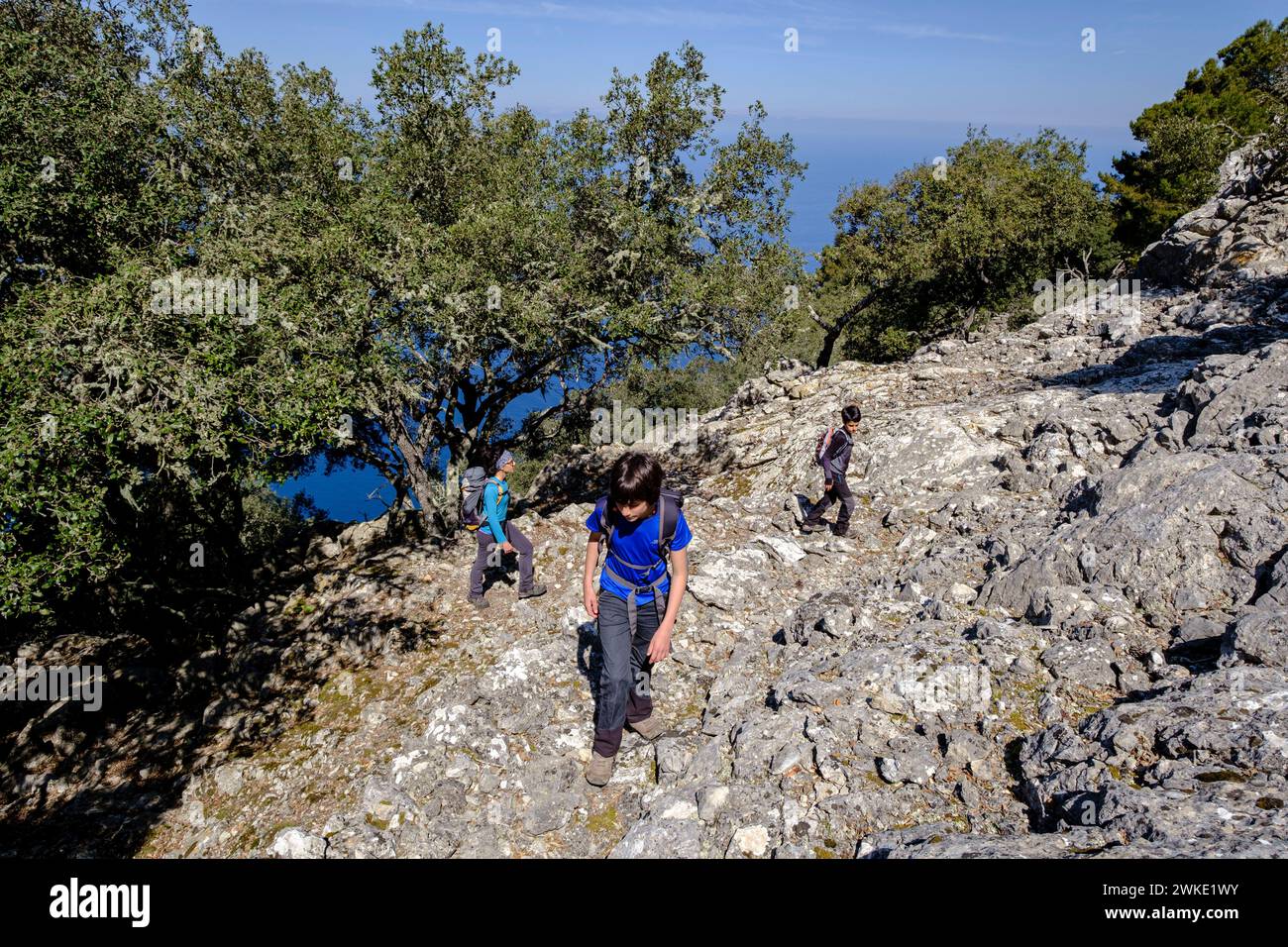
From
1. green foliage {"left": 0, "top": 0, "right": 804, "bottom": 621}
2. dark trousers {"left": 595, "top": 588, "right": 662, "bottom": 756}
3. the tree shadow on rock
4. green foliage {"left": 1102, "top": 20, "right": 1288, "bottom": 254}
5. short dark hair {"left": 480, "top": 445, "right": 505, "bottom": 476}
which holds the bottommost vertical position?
the tree shadow on rock

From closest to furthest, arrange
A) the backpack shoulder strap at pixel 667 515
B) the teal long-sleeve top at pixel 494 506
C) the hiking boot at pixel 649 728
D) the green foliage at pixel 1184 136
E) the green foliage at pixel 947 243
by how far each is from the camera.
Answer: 1. the backpack shoulder strap at pixel 667 515
2. the hiking boot at pixel 649 728
3. the teal long-sleeve top at pixel 494 506
4. the green foliage at pixel 947 243
5. the green foliage at pixel 1184 136

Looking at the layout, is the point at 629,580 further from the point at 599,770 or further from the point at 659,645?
the point at 599,770

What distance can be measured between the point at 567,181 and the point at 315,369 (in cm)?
832

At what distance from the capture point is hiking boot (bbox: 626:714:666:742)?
281 inches

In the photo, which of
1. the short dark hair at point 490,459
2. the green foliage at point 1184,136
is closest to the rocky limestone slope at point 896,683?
the short dark hair at point 490,459

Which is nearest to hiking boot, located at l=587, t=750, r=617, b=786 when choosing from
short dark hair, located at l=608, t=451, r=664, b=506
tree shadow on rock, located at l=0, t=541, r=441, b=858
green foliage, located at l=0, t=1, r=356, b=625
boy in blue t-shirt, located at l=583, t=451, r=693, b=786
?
boy in blue t-shirt, located at l=583, t=451, r=693, b=786

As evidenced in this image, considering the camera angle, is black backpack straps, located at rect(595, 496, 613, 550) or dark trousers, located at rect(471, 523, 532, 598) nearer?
black backpack straps, located at rect(595, 496, 613, 550)

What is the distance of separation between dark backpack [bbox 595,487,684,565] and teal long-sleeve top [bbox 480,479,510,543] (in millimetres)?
3884

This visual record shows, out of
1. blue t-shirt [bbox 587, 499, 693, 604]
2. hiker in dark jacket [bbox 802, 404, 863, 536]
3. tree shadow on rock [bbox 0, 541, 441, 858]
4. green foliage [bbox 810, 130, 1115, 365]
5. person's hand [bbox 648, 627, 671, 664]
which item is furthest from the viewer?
green foliage [bbox 810, 130, 1115, 365]

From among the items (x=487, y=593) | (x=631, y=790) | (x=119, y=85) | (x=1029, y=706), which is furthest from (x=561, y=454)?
(x=1029, y=706)

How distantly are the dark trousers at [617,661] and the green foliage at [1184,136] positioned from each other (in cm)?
4254

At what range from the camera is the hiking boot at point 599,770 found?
662 cm

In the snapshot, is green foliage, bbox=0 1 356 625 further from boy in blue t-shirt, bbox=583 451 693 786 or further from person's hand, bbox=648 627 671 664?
person's hand, bbox=648 627 671 664

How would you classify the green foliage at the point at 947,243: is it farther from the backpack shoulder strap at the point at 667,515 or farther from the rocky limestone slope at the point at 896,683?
the backpack shoulder strap at the point at 667,515
